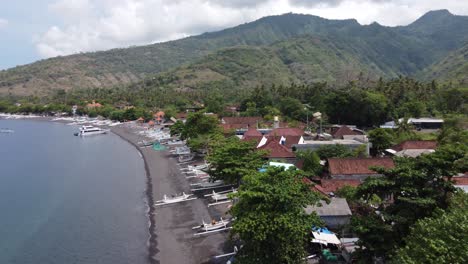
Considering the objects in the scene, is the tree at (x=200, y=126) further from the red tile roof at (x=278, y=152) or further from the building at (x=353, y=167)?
the building at (x=353, y=167)

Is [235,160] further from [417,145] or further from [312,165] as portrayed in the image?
[417,145]

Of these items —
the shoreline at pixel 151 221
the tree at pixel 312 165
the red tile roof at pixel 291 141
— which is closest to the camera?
the shoreline at pixel 151 221


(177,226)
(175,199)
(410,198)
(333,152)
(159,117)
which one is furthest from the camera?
(159,117)

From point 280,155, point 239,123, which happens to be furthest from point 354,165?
point 239,123

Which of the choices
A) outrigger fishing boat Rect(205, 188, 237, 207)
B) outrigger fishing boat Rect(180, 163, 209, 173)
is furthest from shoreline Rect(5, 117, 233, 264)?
outrigger fishing boat Rect(180, 163, 209, 173)

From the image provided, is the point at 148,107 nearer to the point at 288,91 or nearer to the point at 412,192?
the point at 288,91

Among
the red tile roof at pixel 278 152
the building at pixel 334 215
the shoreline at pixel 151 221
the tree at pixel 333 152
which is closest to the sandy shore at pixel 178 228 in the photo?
the shoreline at pixel 151 221
